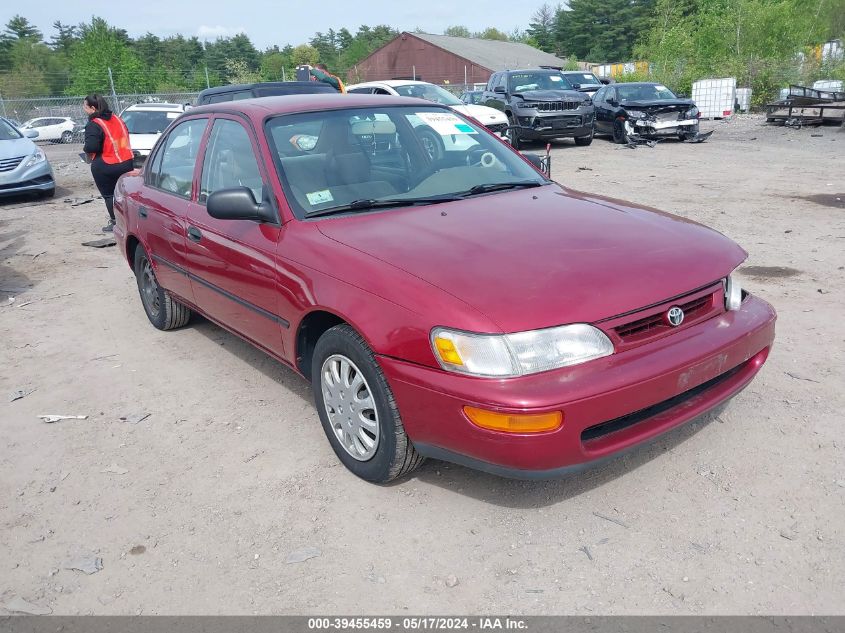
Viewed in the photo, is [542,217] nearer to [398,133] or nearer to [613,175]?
[398,133]

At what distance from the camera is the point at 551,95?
16.2 meters

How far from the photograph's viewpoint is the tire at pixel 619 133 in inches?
678

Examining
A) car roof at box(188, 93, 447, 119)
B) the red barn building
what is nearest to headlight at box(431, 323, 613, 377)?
car roof at box(188, 93, 447, 119)

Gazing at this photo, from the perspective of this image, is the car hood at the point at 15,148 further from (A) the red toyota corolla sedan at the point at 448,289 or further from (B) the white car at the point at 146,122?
(A) the red toyota corolla sedan at the point at 448,289

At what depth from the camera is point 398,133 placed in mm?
3977

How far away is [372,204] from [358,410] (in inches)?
41.8

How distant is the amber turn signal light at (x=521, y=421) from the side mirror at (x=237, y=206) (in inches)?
62.4

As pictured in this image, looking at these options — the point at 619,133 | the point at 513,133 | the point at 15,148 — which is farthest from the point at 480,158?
the point at 619,133

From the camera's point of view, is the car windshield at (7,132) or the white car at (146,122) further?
the white car at (146,122)

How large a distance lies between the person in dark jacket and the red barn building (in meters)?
50.7

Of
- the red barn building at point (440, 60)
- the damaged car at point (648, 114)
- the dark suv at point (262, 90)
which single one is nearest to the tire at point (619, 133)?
the damaged car at point (648, 114)

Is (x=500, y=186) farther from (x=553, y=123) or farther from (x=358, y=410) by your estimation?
(x=553, y=123)

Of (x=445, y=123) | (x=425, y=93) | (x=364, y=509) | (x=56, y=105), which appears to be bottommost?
(x=364, y=509)

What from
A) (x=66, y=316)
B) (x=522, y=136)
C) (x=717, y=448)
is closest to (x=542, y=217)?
(x=717, y=448)
